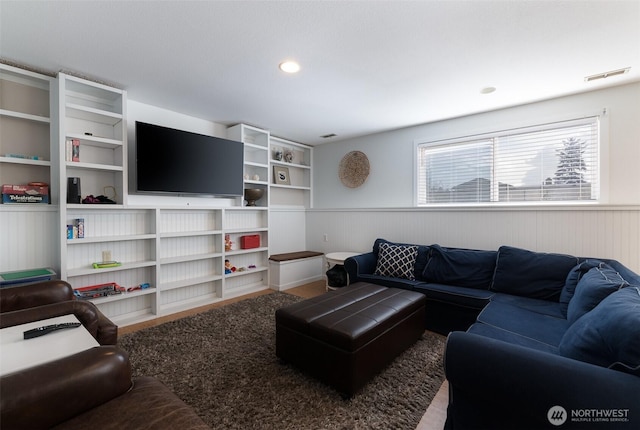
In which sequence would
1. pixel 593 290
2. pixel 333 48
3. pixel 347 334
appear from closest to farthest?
pixel 593 290 → pixel 347 334 → pixel 333 48

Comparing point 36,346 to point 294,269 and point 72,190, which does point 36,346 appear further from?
point 294,269

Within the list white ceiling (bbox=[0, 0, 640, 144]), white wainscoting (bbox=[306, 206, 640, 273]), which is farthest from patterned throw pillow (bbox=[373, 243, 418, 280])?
white ceiling (bbox=[0, 0, 640, 144])

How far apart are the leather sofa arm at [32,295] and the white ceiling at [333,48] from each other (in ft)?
5.59

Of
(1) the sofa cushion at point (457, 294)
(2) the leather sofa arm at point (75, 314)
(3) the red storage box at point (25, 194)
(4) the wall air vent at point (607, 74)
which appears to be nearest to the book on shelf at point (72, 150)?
(3) the red storage box at point (25, 194)

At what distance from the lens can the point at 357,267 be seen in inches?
132

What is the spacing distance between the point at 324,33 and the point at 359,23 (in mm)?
247

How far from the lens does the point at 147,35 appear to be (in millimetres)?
1931

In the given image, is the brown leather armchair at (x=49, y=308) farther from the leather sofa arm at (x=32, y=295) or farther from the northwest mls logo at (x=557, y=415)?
the northwest mls logo at (x=557, y=415)

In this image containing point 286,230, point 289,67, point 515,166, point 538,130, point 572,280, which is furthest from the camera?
point 286,230

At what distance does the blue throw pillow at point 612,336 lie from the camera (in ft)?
3.14

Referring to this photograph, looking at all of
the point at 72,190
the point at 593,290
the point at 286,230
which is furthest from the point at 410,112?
the point at 72,190

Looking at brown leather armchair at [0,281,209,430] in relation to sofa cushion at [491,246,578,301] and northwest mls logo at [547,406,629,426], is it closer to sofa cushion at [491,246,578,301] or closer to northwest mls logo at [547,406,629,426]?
northwest mls logo at [547,406,629,426]

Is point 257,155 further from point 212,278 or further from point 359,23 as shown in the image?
point 359,23

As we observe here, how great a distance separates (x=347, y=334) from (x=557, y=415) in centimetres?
100
